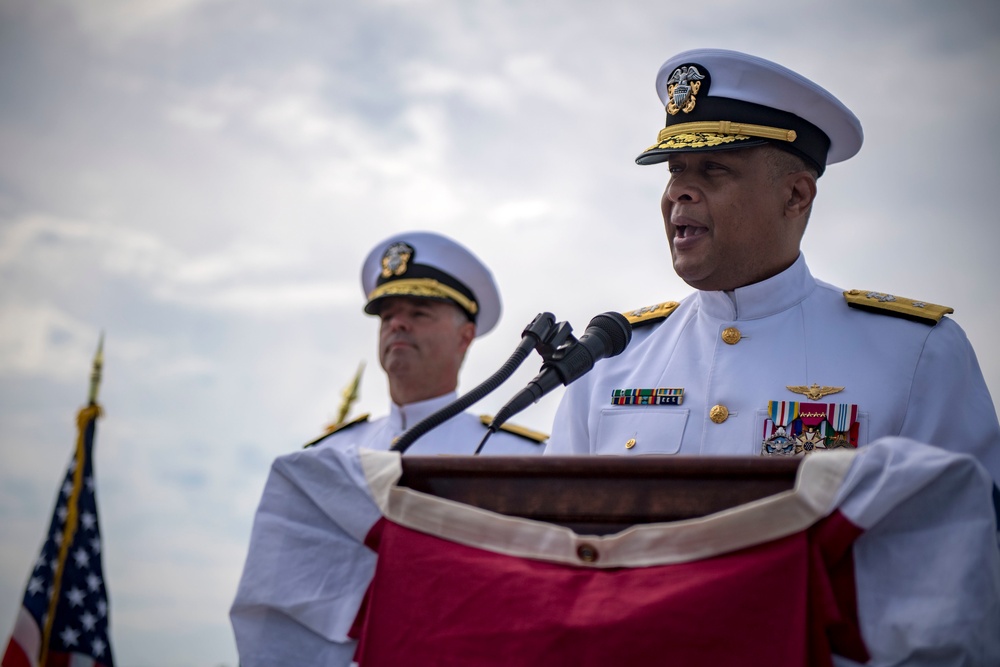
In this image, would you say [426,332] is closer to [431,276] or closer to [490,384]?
[431,276]

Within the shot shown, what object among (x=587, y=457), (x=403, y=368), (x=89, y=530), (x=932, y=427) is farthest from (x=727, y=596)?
(x=89, y=530)

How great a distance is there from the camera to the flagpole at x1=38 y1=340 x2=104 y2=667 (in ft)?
18.4

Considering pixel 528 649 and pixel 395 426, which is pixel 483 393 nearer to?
pixel 528 649

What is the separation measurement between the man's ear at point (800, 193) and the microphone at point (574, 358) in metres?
0.84

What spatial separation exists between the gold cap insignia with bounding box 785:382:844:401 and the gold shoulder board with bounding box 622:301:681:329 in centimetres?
59

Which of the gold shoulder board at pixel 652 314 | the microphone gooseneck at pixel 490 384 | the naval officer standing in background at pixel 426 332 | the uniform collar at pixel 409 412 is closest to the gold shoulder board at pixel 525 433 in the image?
the naval officer standing in background at pixel 426 332

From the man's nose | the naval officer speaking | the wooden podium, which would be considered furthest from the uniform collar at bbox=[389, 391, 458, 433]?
the wooden podium

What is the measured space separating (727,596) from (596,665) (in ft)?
0.76

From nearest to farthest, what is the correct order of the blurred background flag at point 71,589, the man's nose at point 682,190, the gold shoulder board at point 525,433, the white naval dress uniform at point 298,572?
the white naval dress uniform at point 298,572 < the man's nose at point 682,190 < the gold shoulder board at point 525,433 < the blurred background flag at point 71,589

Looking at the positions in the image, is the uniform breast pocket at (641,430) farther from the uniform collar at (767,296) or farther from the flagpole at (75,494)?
the flagpole at (75,494)

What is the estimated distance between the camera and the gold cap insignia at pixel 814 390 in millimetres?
2660

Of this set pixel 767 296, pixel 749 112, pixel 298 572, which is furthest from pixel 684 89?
pixel 298 572

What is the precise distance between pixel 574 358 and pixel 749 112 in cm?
111

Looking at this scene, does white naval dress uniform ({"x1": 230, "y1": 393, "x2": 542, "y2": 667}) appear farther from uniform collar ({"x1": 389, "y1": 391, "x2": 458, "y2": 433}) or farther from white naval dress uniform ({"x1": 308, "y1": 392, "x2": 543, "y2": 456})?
uniform collar ({"x1": 389, "y1": 391, "x2": 458, "y2": 433})
